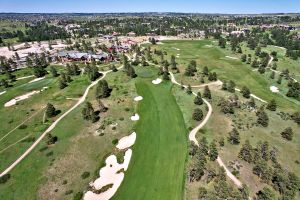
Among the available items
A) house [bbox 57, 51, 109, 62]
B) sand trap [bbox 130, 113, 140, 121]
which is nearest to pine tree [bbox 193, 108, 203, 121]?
sand trap [bbox 130, 113, 140, 121]

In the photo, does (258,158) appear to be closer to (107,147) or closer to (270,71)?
(107,147)

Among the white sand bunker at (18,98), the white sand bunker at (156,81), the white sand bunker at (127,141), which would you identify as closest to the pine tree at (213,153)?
the white sand bunker at (127,141)

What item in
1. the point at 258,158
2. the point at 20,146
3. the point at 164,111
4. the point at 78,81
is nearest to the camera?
the point at 258,158

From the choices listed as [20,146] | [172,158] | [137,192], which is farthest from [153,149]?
[20,146]

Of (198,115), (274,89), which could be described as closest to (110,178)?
(198,115)

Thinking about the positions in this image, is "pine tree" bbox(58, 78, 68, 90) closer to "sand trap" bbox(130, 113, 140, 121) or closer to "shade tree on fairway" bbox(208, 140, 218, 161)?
"sand trap" bbox(130, 113, 140, 121)

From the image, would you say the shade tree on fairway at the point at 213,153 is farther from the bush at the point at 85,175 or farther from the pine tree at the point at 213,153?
the bush at the point at 85,175

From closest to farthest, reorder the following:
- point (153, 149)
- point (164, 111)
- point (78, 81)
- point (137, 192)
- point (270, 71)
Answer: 1. point (137, 192)
2. point (153, 149)
3. point (164, 111)
4. point (78, 81)
5. point (270, 71)

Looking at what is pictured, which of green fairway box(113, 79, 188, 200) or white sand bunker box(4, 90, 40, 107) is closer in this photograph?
green fairway box(113, 79, 188, 200)
